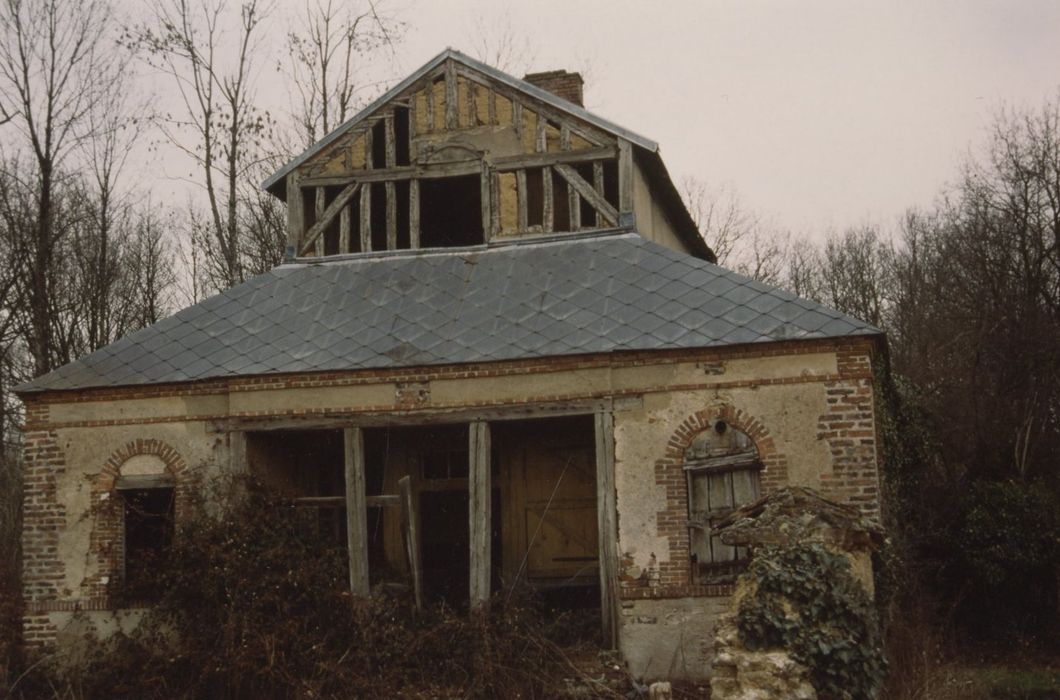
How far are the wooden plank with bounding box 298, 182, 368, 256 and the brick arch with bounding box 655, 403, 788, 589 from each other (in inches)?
248

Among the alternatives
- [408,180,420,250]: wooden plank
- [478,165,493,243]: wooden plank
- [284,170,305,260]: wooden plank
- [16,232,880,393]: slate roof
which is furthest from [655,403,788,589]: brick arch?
[284,170,305,260]: wooden plank

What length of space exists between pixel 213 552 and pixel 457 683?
313 cm

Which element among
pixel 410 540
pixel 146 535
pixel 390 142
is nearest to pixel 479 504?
pixel 410 540

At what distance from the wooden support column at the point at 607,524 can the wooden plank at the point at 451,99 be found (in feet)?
18.0

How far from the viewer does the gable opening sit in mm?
16594

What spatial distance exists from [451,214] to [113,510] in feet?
22.9

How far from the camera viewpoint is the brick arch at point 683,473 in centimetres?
1184

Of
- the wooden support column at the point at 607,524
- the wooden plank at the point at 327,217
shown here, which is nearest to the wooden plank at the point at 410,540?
the wooden support column at the point at 607,524

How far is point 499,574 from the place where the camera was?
1484 centimetres

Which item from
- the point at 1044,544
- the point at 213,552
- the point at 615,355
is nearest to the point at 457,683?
the point at 213,552

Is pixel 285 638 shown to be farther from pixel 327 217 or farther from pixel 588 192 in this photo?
pixel 588 192

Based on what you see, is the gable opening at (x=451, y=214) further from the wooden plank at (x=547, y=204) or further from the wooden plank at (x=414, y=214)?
the wooden plank at (x=547, y=204)

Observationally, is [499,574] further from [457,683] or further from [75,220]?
[75,220]

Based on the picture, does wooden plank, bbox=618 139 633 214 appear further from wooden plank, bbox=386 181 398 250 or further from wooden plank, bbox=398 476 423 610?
wooden plank, bbox=398 476 423 610
